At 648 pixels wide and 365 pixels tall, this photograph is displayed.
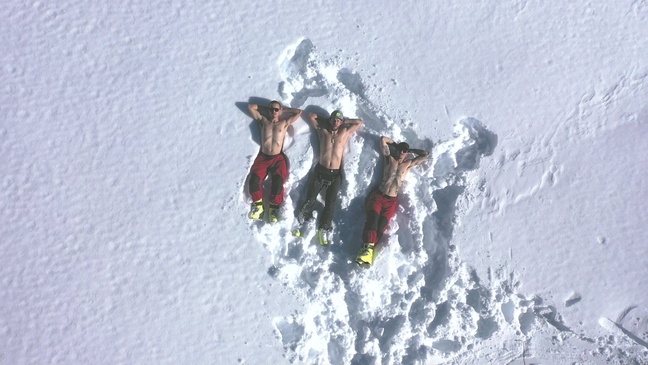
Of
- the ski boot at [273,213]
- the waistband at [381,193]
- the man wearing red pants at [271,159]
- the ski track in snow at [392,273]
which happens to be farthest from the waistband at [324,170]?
the ski boot at [273,213]

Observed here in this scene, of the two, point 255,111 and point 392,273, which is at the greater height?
point 255,111

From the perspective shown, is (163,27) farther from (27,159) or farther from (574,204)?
(574,204)

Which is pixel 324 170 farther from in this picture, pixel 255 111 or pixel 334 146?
pixel 255 111

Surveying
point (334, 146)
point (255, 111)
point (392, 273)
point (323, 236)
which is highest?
point (255, 111)

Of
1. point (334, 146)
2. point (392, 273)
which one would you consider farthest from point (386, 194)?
point (392, 273)

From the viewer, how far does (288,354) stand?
5.86m

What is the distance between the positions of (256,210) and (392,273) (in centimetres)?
199

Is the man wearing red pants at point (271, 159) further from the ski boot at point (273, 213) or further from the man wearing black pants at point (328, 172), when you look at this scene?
the man wearing black pants at point (328, 172)

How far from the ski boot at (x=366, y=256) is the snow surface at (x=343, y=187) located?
0.25 m

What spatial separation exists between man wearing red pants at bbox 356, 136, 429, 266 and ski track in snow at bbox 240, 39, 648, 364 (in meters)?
0.17

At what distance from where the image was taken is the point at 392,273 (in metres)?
6.05

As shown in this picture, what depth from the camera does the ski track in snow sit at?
5.91m

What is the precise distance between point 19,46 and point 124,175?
2.26 metres

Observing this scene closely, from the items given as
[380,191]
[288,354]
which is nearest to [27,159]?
[288,354]
